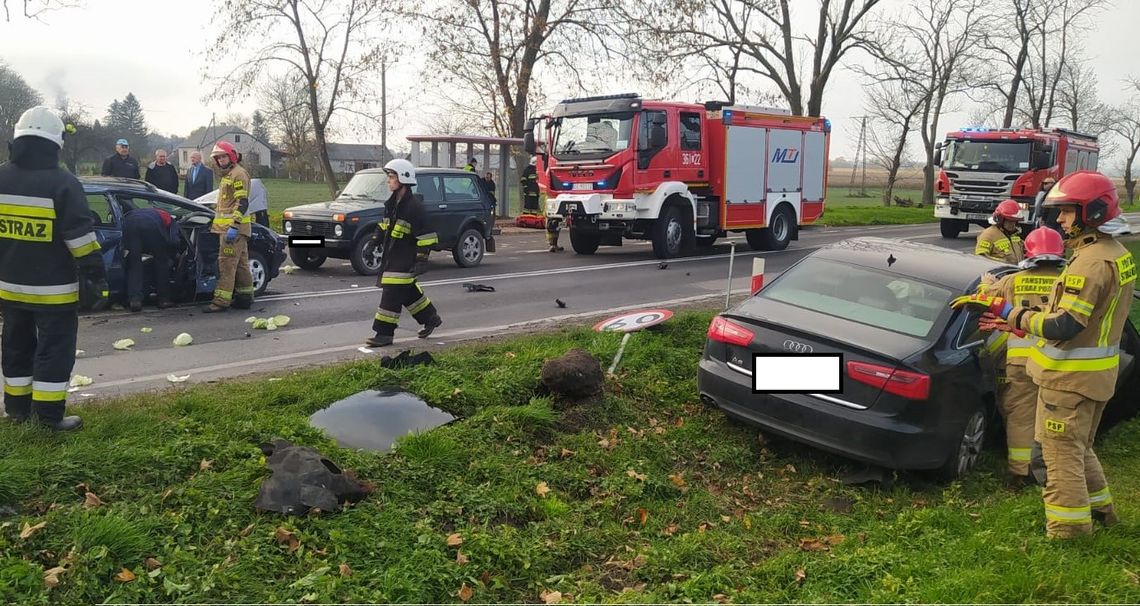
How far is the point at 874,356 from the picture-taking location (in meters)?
5.14

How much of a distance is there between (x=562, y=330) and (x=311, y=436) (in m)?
3.79

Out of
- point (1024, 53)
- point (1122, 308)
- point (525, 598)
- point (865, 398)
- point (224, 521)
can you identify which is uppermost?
point (1024, 53)

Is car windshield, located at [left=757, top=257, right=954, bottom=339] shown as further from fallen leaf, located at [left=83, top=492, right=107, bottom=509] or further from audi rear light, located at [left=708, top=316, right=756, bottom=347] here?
fallen leaf, located at [left=83, top=492, right=107, bottom=509]

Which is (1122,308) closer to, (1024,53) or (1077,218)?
(1077,218)

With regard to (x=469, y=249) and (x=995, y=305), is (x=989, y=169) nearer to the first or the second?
(x=469, y=249)

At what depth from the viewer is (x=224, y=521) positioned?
410 cm

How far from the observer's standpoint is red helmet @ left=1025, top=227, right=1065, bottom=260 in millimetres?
4574

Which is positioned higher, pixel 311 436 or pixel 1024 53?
pixel 1024 53

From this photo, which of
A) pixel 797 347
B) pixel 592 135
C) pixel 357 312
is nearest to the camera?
pixel 797 347

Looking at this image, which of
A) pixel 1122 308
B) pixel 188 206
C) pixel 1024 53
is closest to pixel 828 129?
pixel 188 206

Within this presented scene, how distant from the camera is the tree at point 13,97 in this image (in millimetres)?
30484

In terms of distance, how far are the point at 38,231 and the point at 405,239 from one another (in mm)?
3435

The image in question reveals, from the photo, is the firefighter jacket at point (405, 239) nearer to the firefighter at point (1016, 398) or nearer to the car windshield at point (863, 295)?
the car windshield at point (863, 295)

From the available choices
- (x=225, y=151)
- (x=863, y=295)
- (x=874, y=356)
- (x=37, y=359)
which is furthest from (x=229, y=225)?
(x=874, y=356)
